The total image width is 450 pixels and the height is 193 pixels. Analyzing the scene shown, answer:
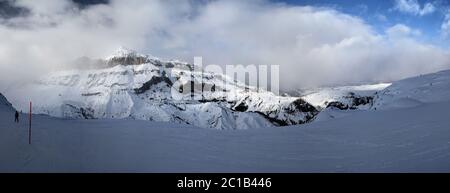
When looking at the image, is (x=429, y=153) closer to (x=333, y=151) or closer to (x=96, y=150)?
(x=333, y=151)

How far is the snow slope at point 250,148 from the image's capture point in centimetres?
1625

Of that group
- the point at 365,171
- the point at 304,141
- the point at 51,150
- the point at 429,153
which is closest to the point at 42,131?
the point at 51,150

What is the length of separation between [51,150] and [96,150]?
7.09 ft

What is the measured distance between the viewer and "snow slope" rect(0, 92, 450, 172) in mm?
16250

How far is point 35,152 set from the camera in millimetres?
19234

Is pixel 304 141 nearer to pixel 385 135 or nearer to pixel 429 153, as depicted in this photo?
pixel 385 135

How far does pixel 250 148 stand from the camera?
21.5 metres
